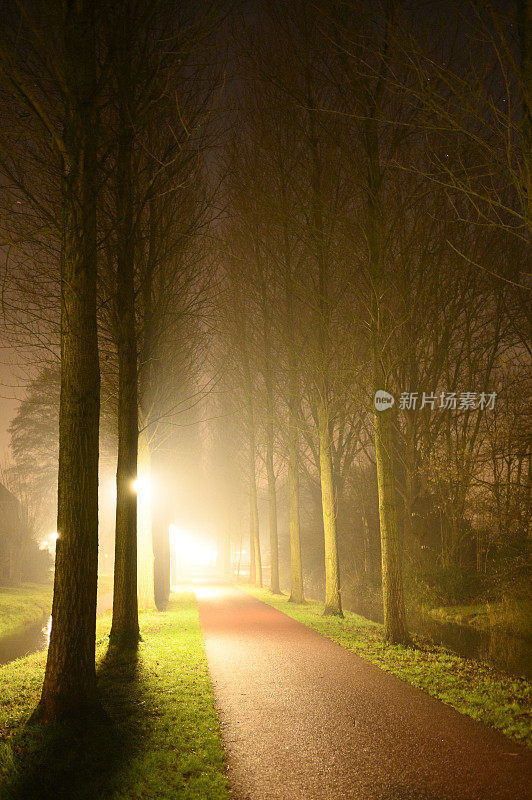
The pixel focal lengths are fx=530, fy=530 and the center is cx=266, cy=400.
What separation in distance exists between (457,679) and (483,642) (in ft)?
19.5

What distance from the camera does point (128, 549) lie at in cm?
957

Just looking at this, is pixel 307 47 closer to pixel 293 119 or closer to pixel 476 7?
pixel 293 119

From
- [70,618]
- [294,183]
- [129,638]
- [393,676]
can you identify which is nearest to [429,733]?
[393,676]

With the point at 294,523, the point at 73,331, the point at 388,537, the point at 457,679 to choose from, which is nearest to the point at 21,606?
the point at 294,523

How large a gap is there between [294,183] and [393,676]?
36.5ft

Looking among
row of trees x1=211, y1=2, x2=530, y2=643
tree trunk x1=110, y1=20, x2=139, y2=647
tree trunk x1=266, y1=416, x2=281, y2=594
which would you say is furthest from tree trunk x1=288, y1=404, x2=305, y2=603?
tree trunk x1=110, y1=20, x2=139, y2=647

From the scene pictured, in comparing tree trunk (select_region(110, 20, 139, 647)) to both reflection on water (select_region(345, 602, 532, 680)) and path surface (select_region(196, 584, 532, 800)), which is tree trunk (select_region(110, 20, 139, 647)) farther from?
reflection on water (select_region(345, 602, 532, 680))

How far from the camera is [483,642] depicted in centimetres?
1202

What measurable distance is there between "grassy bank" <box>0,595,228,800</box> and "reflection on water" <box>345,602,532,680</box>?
526cm

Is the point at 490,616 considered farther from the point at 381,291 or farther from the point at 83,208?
the point at 83,208

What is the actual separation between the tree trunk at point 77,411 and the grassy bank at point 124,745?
45 centimetres

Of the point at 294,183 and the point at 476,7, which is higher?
the point at 294,183

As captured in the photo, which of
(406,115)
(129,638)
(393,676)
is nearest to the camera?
(393,676)

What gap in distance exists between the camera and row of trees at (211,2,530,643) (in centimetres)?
810
